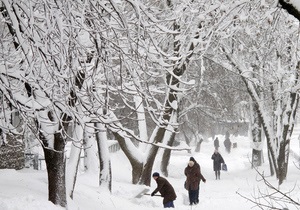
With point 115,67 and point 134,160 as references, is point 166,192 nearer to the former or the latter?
point 134,160

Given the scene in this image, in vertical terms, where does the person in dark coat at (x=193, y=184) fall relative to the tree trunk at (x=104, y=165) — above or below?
below

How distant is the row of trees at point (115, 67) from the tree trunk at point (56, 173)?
2 centimetres

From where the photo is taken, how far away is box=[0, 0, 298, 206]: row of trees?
18.1ft

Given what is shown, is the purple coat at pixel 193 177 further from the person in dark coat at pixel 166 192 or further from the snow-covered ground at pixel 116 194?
the person in dark coat at pixel 166 192

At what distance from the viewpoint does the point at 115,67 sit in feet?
29.0

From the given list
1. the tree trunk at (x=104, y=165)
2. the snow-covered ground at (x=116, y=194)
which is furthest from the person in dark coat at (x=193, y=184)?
the tree trunk at (x=104, y=165)

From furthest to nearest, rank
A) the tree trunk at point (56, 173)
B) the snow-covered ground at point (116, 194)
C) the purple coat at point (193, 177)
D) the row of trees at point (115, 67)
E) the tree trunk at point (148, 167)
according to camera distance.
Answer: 1. the tree trunk at point (148, 167)
2. the purple coat at point (193, 177)
3. the tree trunk at point (56, 173)
4. the snow-covered ground at point (116, 194)
5. the row of trees at point (115, 67)

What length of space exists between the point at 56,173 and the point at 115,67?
7.25ft

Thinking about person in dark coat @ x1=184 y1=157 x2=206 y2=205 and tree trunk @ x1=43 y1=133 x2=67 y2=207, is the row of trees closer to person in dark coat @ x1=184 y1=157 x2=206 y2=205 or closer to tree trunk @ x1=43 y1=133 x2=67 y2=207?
tree trunk @ x1=43 y1=133 x2=67 y2=207

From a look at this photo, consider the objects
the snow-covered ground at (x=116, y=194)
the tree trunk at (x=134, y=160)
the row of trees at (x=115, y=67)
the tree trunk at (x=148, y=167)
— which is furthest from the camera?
the tree trunk at (x=134, y=160)

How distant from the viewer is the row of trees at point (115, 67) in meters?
5.52

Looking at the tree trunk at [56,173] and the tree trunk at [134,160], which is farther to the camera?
the tree trunk at [134,160]

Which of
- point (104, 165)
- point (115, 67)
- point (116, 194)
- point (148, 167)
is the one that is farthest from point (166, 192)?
point (115, 67)

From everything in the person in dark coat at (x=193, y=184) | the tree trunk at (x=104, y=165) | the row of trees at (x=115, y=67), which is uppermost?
the row of trees at (x=115, y=67)
